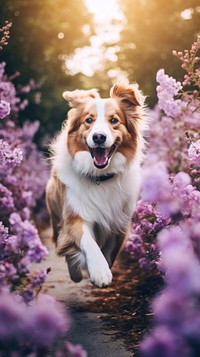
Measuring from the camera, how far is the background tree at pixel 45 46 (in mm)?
8414

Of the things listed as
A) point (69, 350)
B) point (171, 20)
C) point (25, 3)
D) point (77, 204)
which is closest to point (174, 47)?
point (171, 20)

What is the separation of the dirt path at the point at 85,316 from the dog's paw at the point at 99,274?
326mm

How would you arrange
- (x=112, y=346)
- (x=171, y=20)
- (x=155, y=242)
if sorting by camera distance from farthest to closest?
(x=171, y=20)
(x=155, y=242)
(x=112, y=346)

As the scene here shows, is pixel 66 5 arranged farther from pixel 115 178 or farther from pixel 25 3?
pixel 115 178

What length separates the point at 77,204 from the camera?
438cm

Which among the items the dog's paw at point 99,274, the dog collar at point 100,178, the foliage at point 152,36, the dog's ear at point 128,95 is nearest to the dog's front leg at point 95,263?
the dog's paw at point 99,274

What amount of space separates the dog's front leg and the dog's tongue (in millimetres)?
594

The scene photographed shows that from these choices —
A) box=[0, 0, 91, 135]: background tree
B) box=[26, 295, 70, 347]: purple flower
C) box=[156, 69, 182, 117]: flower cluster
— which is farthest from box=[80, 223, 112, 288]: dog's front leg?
box=[0, 0, 91, 135]: background tree

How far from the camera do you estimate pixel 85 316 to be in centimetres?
385

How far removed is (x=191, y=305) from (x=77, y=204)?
2902 millimetres

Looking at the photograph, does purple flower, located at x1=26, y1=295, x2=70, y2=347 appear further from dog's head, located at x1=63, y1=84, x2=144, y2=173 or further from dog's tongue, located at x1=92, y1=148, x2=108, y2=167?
dog's tongue, located at x1=92, y1=148, x2=108, y2=167

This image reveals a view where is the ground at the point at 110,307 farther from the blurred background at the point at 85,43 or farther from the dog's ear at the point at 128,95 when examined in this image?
the blurred background at the point at 85,43

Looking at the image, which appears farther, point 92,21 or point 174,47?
point 92,21

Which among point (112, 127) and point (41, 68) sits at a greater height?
point (112, 127)
